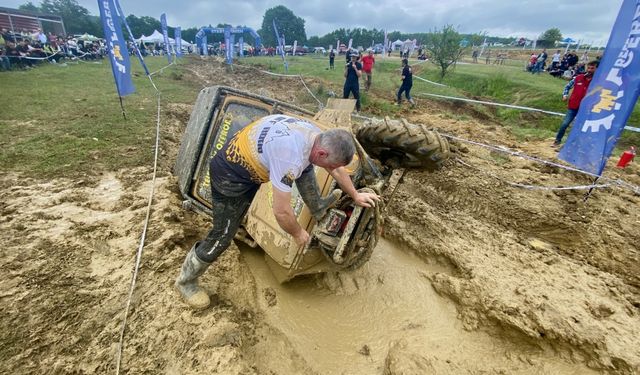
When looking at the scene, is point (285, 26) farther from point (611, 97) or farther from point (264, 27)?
point (611, 97)

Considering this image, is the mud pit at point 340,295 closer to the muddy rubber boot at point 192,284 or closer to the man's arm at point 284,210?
the muddy rubber boot at point 192,284

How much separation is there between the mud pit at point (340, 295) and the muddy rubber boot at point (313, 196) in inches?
37.9

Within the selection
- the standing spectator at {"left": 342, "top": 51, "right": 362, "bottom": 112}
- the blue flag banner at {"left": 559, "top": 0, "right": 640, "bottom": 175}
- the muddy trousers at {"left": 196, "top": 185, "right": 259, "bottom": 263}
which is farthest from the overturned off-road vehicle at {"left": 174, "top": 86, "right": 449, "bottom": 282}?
the standing spectator at {"left": 342, "top": 51, "right": 362, "bottom": 112}

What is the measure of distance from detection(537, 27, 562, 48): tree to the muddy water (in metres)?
40.6

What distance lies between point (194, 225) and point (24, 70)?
651 inches

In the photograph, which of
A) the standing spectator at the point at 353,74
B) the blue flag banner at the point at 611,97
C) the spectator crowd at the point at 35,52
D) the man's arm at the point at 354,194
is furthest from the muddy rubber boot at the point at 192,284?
the spectator crowd at the point at 35,52

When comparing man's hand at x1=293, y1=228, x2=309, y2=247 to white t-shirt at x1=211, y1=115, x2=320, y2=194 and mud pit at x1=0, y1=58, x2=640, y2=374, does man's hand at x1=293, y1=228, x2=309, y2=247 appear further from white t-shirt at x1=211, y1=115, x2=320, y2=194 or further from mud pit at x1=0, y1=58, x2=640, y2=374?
mud pit at x1=0, y1=58, x2=640, y2=374

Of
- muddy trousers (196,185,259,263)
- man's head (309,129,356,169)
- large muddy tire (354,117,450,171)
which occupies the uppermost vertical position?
man's head (309,129,356,169)

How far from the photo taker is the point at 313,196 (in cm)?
225

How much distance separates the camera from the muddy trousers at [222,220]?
2.37m

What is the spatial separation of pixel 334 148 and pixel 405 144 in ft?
3.46

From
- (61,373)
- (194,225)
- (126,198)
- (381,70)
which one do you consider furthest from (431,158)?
(381,70)

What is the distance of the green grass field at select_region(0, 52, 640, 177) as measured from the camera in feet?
16.1

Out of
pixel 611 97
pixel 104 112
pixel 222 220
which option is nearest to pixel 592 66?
pixel 611 97
